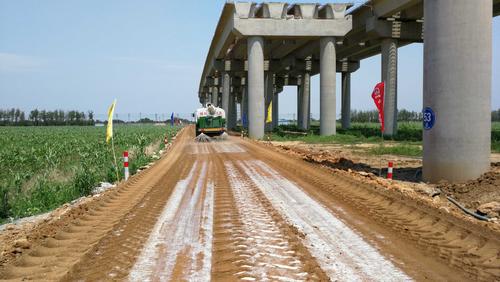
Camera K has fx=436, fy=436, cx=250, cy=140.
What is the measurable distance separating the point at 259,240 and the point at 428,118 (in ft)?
27.2

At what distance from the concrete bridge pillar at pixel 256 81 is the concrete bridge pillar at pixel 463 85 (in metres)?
25.7

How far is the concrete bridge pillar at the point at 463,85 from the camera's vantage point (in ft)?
39.0

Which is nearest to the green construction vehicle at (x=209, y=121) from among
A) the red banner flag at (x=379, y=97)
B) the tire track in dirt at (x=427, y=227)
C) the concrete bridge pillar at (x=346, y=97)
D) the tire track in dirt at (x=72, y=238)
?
the red banner flag at (x=379, y=97)

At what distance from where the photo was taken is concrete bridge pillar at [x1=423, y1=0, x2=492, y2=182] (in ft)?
39.0

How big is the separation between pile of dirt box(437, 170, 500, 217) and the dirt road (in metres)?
1.90

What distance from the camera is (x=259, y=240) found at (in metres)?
6.54

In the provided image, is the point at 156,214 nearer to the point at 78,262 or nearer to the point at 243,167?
the point at 78,262

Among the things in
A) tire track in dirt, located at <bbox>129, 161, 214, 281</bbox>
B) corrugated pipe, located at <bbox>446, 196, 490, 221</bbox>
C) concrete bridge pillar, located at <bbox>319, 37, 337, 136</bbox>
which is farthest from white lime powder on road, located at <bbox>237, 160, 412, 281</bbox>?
concrete bridge pillar, located at <bbox>319, 37, 337, 136</bbox>

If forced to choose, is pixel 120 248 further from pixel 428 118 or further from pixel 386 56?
pixel 386 56

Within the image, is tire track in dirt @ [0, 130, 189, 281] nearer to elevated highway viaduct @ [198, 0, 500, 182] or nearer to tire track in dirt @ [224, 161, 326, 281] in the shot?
tire track in dirt @ [224, 161, 326, 281]

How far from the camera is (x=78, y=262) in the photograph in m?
5.63

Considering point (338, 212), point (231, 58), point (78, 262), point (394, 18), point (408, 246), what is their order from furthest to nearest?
point (231, 58) < point (394, 18) < point (338, 212) < point (408, 246) < point (78, 262)

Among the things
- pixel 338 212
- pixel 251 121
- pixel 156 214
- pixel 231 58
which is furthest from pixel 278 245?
pixel 231 58

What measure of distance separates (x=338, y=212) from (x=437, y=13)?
721 cm
